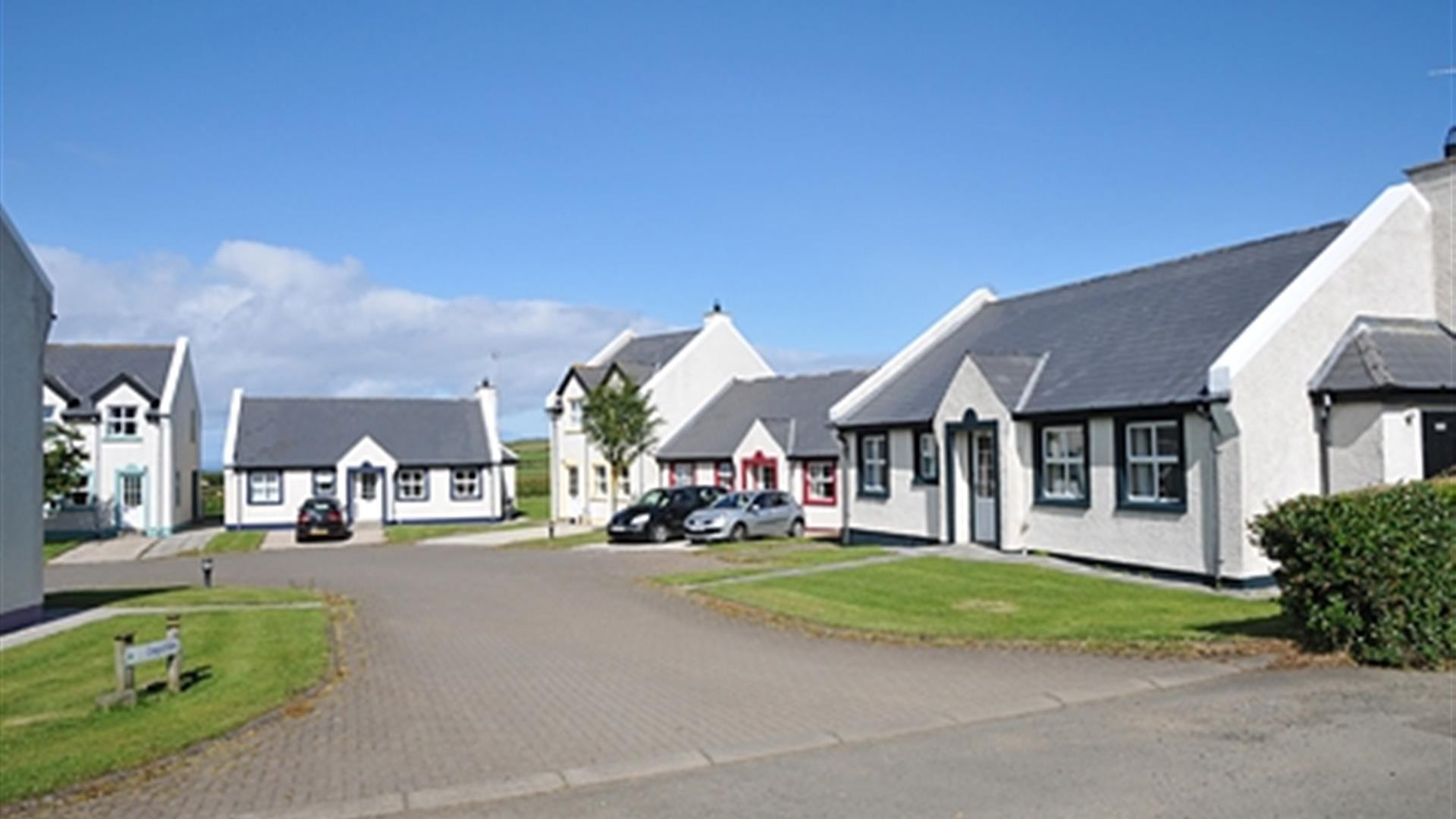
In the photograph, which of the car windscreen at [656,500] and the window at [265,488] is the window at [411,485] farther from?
the car windscreen at [656,500]

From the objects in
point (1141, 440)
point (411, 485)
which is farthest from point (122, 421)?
point (1141, 440)

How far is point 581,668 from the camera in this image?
45.6 feet

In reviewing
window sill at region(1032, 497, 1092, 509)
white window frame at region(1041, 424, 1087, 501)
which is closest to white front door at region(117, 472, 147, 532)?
window sill at region(1032, 497, 1092, 509)

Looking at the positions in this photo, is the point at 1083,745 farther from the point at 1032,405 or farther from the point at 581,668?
the point at 1032,405

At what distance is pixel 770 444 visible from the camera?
40.7 meters

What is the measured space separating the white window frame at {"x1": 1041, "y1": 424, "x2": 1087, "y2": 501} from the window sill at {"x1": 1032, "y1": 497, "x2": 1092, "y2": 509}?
2 cm

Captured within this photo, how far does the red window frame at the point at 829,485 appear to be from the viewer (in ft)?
125

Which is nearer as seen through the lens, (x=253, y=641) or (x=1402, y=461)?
(x=253, y=641)

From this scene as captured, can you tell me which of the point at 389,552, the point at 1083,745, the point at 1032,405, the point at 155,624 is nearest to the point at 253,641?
the point at 155,624

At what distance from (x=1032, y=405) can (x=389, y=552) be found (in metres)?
22.3

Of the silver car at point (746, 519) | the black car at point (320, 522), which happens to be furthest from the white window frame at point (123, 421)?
the silver car at point (746, 519)

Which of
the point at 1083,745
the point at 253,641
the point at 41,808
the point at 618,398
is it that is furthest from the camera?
the point at 618,398

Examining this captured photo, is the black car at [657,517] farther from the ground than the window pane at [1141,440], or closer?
closer

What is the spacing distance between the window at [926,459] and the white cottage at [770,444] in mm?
Answer: 7129
